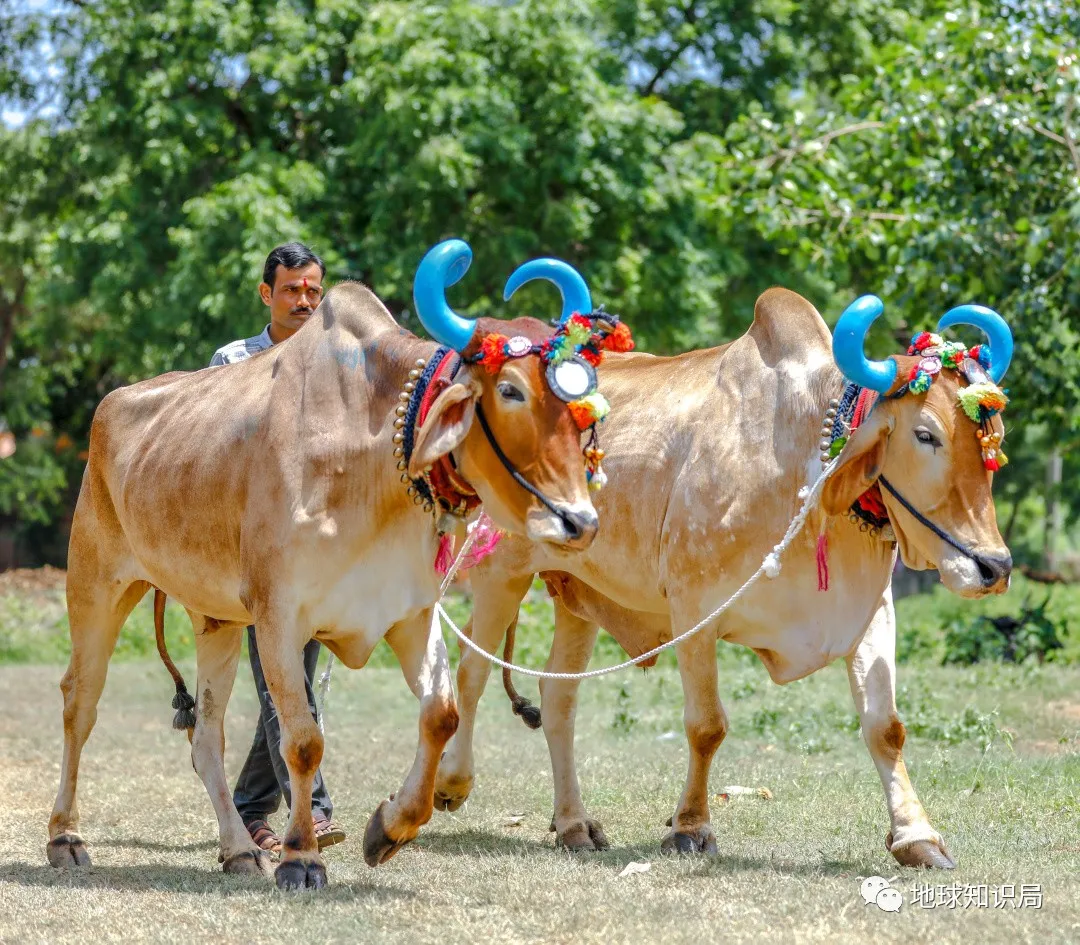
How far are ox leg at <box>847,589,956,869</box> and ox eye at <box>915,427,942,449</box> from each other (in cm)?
73

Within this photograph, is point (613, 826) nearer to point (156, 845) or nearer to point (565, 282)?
point (156, 845)

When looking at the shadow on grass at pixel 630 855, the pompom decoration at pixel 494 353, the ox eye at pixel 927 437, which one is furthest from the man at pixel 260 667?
the ox eye at pixel 927 437

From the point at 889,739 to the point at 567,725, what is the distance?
5.28 ft

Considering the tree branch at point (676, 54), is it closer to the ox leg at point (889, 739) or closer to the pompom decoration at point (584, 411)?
the ox leg at point (889, 739)

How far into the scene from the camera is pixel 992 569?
16.7 ft

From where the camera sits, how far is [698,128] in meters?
19.1

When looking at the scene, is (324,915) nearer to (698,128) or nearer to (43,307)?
(698,128)

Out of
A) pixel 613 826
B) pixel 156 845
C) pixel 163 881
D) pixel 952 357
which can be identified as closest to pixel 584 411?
pixel 952 357

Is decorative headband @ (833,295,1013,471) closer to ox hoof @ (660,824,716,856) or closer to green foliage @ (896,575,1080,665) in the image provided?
ox hoof @ (660,824,716,856)

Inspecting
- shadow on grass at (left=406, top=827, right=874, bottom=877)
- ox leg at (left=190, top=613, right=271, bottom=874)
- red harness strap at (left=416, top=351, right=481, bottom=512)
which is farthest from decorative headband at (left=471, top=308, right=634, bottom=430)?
ox leg at (left=190, top=613, right=271, bottom=874)

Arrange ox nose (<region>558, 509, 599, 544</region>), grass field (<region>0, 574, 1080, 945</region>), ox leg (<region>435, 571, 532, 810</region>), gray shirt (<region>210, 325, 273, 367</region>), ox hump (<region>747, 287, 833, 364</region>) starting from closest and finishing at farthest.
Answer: grass field (<region>0, 574, 1080, 945</region>)
ox nose (<region>558, 509, 599, 544</region>)
ox hump (<region>747, 287, 833, 364</region>)
ox leg (<region>435, 571, 532, 810</region>)
gray shirt (<region>210, 325, 273, 367</region>)

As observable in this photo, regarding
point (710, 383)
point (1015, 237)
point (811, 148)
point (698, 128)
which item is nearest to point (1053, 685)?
point (1015, 237)

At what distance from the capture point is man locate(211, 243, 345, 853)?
6285mm

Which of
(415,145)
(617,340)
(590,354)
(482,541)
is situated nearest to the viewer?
(590,354)
